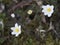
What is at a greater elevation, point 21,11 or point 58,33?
point 21,11

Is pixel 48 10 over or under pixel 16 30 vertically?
over

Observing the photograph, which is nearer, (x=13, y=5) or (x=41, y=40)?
(x=41, y=40)

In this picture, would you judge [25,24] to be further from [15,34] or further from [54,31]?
[54,31]

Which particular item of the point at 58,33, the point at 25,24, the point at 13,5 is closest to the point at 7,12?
the point at 13,5

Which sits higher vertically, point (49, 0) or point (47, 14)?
point (49, 0)

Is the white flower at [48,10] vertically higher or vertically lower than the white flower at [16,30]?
higher

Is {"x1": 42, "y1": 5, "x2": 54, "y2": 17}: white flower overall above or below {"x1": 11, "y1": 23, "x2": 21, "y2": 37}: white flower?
above

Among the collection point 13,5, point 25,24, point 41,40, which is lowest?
point 41,40

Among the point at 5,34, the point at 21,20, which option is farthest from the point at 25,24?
the point at 5,34

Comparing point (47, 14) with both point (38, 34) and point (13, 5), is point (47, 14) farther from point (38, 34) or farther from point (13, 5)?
point (13, 5)
